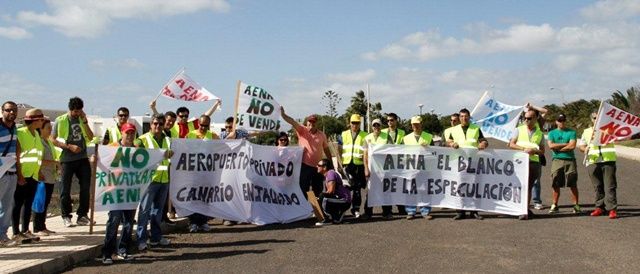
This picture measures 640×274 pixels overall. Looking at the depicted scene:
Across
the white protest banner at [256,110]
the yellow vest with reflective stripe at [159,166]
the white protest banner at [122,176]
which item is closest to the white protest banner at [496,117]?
the white protest banner at [256,110]

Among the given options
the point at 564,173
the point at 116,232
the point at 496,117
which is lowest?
the point at 116,232

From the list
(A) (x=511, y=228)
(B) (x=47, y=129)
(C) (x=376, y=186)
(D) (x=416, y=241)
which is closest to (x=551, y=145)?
(A) (x=511, y=228)

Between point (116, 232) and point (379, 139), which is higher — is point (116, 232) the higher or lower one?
the lower one

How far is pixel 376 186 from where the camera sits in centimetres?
1198

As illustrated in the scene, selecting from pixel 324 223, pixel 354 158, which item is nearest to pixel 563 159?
pixel 354 158

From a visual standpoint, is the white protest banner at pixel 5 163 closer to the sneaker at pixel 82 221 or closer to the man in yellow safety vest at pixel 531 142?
the sneaker at pixel 82 221

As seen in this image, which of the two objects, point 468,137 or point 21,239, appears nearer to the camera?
point 21,239

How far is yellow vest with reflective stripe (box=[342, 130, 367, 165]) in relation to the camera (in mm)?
11891

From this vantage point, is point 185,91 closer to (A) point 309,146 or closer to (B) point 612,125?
(A) point 309,146

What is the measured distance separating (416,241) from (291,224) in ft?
8.93

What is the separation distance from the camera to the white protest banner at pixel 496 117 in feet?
43.3

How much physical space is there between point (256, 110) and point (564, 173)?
587 cm

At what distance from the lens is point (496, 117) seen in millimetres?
13414

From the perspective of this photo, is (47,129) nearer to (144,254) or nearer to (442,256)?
(144,254)
